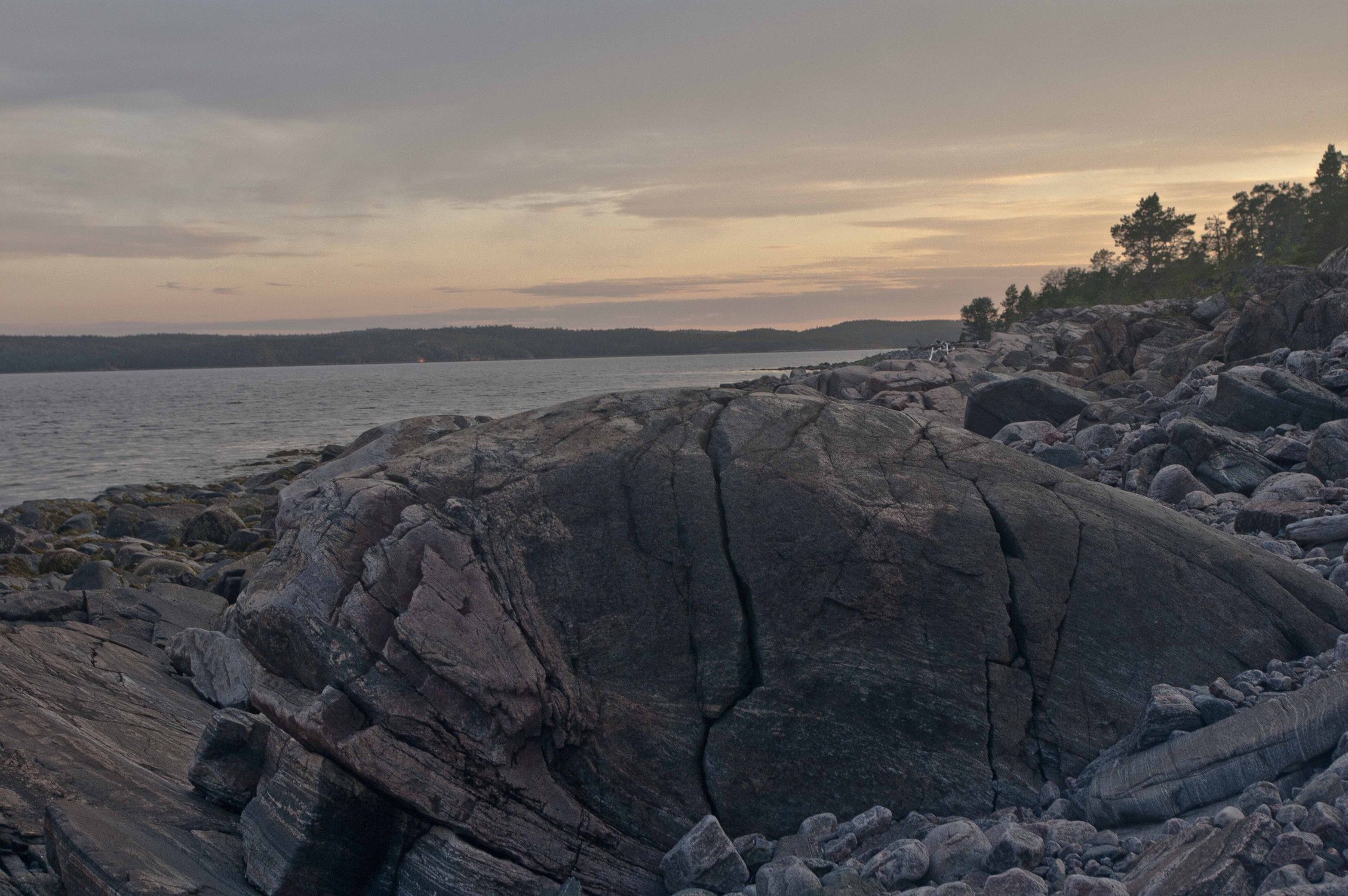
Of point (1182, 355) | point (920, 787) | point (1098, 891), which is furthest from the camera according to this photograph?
point (1182, 355)

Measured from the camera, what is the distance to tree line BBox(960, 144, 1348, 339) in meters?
68.4

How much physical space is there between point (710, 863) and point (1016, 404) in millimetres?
18094

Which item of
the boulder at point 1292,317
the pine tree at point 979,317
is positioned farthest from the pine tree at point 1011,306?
the boulder at point 1292,317

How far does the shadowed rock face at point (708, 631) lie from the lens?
6867 mm

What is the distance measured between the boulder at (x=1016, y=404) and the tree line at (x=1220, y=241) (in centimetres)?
5348

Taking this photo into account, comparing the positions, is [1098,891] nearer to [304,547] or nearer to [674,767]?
[674,767]

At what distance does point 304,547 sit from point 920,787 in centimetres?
559

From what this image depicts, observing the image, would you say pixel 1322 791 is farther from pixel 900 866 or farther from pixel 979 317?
pixel 979 317

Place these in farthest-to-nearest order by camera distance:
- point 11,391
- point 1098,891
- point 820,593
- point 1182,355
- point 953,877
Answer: point 11,391
point 1182,355
point 820,593
point 953,877
point 1098,891

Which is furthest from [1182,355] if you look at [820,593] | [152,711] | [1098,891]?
[152,711]

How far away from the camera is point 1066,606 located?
7922mm

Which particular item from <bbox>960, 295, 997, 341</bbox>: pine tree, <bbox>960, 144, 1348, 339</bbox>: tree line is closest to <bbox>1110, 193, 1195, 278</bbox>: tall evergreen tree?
<bbox>960, 144, 1348, 339</bbox>: tree line

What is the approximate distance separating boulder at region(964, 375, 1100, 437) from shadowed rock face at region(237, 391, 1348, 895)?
1338cm

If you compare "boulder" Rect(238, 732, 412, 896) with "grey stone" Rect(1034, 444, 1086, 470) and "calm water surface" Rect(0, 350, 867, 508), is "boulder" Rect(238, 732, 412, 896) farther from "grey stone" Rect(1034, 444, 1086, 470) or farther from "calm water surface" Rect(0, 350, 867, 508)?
A: "calm water surface" Rect(0, 350, 867, 508)
